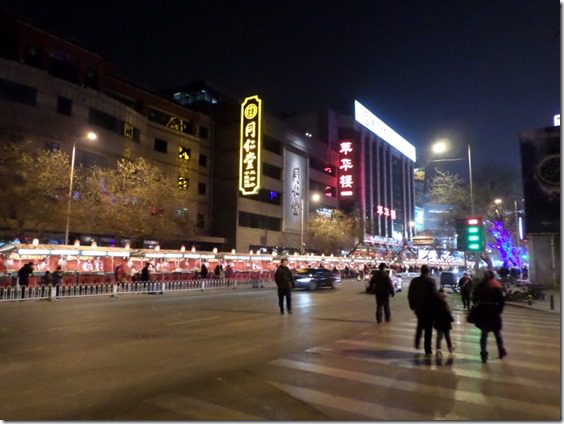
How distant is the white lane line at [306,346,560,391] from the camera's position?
687 cm

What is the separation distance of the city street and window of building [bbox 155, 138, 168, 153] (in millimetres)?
37389

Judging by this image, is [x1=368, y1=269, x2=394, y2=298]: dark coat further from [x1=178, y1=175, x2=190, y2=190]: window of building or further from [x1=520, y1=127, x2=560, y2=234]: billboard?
[x1=178, y1=175, x2=190, y2=190]: window of building

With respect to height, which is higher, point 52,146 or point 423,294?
point 52,146

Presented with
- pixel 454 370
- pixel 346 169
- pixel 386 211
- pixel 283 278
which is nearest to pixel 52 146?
Answer: pixel 283 278

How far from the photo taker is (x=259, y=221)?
194 feet

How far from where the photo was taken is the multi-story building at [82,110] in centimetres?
3406

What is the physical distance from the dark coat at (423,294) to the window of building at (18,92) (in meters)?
33.8

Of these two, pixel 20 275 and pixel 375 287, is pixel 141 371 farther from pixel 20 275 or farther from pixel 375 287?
pixel 20 275

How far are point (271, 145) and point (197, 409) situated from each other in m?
57.4

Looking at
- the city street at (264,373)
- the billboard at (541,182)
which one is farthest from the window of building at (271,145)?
the city street at (264,373)

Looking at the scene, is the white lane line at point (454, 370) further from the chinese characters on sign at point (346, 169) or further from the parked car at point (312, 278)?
the chinese characters on sign at point (346, 169)

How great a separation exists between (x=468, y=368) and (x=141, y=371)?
537cm

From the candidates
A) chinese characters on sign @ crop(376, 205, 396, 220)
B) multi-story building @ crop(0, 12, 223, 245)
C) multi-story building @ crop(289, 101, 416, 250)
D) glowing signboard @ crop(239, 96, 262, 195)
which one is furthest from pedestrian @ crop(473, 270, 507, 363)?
chinese characters on sign @ crop(376, 205, 396, 220)

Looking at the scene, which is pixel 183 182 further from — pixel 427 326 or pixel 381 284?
pixel 427 326
